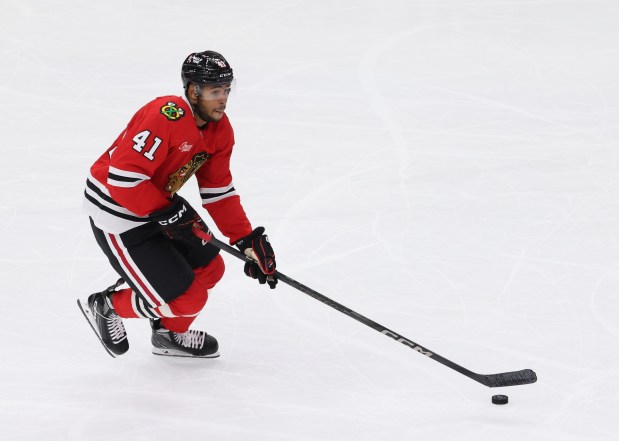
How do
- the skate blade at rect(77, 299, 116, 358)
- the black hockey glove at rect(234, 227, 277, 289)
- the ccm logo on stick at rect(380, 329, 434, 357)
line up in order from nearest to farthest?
the ccm logo on stick at rect(380, 329, 434, 357) → the black hockey glove at rect(234, 227, 277, 289) → the skate blade at rect(77, 299, 116, 358)

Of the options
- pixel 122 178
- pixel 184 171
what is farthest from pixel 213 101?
pixel 122 178

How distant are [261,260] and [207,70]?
0.64 meters

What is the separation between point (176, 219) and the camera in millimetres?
3211

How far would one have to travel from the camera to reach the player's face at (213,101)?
323cm

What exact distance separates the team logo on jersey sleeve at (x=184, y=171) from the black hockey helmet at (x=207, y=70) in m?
0.25

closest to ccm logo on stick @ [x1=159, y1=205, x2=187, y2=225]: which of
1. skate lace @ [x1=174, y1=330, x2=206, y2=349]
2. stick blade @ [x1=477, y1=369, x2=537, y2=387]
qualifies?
skate lace @ [x1=174, y1=330, x2=206, y2=349]

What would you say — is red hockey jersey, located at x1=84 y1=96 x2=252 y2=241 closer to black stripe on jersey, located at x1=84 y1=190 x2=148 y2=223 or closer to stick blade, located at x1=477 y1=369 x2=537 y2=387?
black stripe on jersey, located at x1=84 y1=190 x2=148 y2=223

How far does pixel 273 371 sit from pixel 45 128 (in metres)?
2.83

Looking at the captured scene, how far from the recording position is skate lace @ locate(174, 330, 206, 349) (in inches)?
140

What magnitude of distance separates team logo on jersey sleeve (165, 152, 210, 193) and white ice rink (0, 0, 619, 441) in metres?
0.63

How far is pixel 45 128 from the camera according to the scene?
18.9 ft

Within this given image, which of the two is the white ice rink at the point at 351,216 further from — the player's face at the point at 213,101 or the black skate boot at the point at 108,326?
the player's face at the point at 213,101

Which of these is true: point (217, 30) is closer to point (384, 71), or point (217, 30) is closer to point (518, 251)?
point (384, 71)

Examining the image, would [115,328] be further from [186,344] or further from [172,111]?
[172,111]
